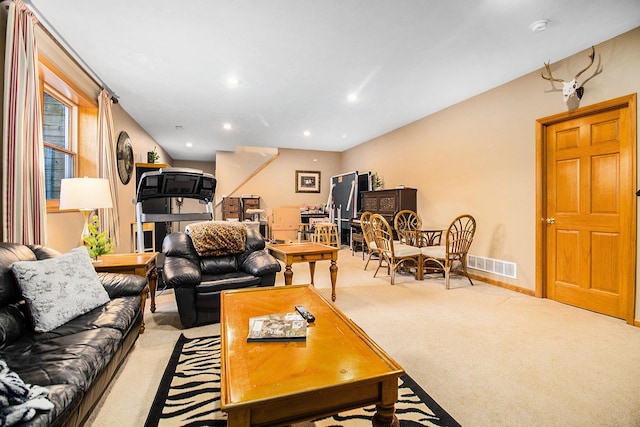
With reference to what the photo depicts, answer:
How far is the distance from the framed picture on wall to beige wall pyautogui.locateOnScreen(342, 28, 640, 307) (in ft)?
12.0

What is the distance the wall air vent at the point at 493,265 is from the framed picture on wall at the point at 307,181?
4.96 m

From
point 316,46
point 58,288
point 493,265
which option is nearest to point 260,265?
point 58,288

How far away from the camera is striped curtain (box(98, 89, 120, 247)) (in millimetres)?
3760

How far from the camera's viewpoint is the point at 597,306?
9.76 ft

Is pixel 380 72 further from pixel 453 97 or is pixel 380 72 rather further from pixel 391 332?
pixel 391 332

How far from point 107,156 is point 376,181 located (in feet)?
16.6

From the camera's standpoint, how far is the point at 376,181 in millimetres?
6715

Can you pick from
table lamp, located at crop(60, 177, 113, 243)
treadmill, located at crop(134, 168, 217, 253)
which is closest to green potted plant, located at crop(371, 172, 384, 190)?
treadmill, located at crop(134, 168, 217, 253)

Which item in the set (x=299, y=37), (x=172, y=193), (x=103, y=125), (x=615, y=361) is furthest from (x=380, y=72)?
(x=103, y=125)

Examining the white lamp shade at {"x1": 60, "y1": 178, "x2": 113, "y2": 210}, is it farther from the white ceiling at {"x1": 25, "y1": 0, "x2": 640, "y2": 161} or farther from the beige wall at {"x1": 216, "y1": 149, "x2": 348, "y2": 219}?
the beige wall at {"x1": 216, "y1": 149, "x2": 348, "y2": 219}

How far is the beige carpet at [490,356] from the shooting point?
1550 mm

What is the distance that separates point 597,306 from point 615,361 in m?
1.23

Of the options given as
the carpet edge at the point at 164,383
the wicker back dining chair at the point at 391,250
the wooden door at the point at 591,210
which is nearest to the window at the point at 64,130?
the carpet edge at the point at 164,383

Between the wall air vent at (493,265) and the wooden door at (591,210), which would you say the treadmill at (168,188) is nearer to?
the wall air vent at (493,265)
